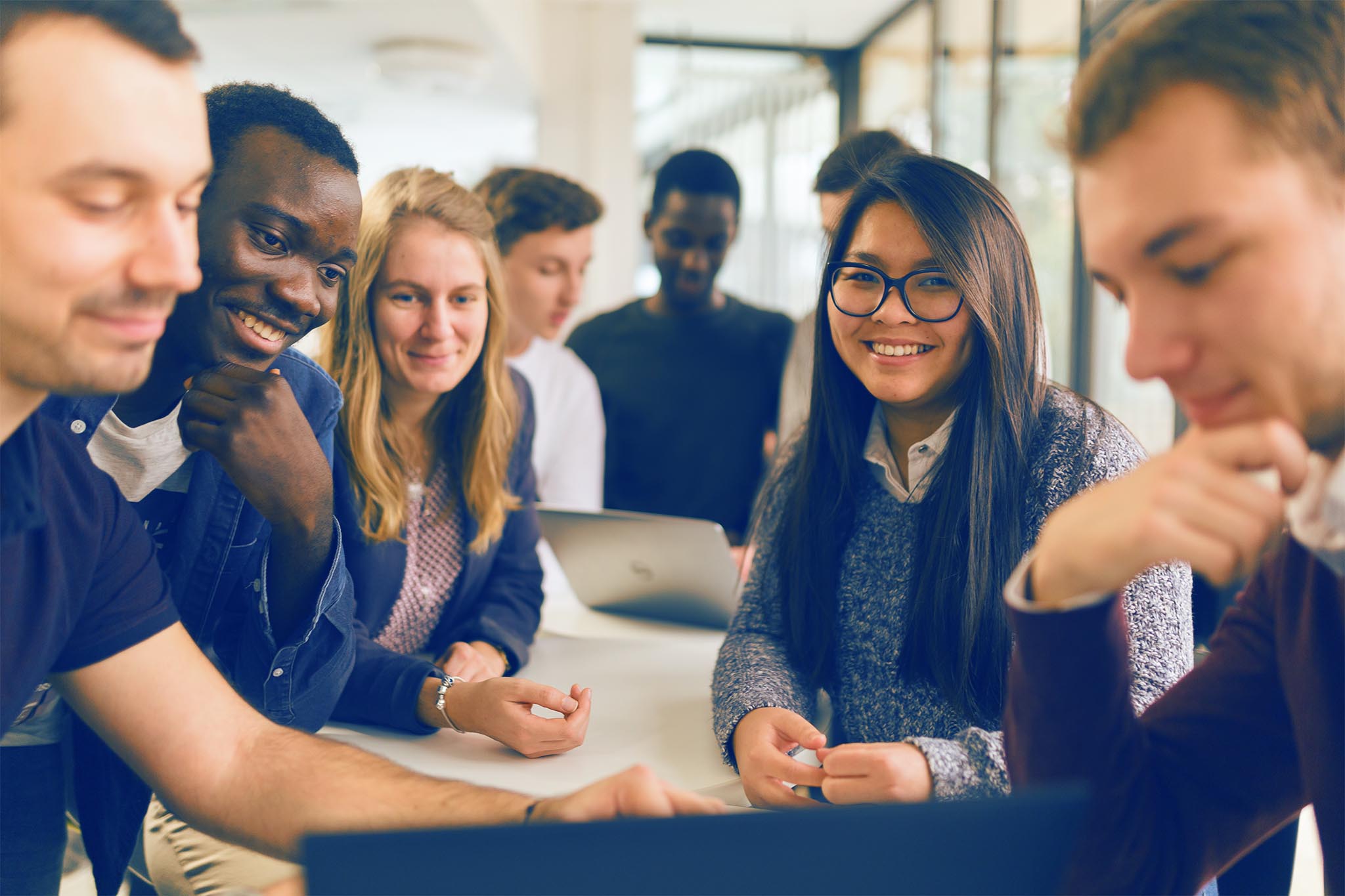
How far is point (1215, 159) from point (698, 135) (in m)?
5.60

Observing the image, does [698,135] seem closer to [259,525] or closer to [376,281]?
[376,281]

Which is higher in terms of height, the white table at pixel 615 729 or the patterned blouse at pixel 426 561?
the patterned blouse at pixel 426 561

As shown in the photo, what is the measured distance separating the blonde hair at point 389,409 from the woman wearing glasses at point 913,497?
512 mm

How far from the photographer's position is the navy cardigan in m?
1.39

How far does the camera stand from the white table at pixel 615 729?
1.23 m

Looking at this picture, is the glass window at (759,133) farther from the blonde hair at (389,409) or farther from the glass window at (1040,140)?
the blonde hair at (389,409)

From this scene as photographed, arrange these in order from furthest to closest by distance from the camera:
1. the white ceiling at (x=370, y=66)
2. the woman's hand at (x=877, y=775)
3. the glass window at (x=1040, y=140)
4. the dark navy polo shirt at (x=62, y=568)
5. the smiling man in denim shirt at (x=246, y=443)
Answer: the glass window at (x=1040, y=140), the white ceiling at (x=370, y=66), the smiling man in denim shirt at (x=246, y=443), the woman's hand at (x=877, y=775), the dark navy polo shirt at (x=62, y=568)

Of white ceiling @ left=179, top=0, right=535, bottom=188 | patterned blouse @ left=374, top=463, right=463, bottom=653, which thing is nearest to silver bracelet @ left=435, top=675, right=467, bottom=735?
patterned blouse @ left=374, top=463, right=463, bottom=653

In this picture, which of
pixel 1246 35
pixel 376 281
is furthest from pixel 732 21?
pixel 1246 35

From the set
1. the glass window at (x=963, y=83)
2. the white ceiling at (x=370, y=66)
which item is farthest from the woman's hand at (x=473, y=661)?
the glass window at (x=963, y=83)

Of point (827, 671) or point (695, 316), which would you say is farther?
point (695, 316)

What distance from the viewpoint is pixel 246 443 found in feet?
3.86

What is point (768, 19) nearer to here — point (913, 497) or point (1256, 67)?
point (913, 497)

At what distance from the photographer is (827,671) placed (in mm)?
1400
